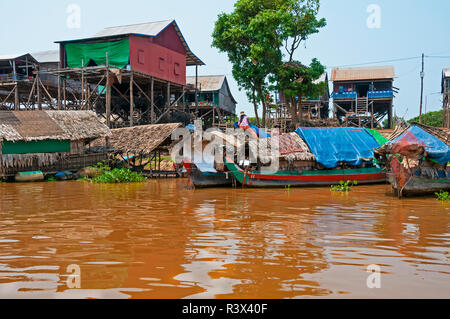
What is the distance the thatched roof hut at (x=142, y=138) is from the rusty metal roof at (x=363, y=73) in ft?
63.4

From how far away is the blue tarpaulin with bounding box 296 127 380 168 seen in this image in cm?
1363

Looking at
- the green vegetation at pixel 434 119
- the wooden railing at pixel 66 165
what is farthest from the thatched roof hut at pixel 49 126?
the green vegetation at pixel 434 119

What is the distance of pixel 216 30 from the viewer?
2169 centimetres

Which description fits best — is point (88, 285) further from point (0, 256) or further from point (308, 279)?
point (308, 279)

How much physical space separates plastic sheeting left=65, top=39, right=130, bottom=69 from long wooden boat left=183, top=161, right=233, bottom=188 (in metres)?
10.3

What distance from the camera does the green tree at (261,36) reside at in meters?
19.7

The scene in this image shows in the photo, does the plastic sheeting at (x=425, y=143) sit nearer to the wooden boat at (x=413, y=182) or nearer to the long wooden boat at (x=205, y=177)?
the wooden boat at (x=413, y=182)

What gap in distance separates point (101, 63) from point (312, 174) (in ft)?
46.2

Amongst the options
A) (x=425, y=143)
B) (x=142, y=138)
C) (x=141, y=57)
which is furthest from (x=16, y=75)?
(x=425, y=143)

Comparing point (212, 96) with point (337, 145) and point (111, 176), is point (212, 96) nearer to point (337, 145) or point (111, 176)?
point (111, 176)

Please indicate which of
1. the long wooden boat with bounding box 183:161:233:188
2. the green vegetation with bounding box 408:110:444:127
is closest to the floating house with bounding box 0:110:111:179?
the long wooden boat with bounding box 183:161:233:188

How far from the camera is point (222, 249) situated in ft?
15.7

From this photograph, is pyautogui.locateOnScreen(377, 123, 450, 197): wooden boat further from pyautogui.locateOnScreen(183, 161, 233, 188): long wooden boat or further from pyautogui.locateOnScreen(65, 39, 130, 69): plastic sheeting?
pyautogui.locateOnScreen(65, 39, 130, 69): plastic sheeting
